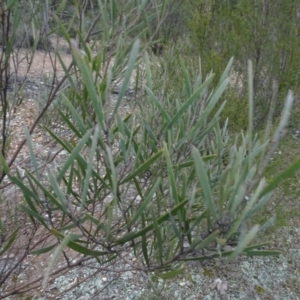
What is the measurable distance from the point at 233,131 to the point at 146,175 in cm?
188

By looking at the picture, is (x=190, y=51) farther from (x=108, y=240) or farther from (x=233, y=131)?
(x=108, y=240)

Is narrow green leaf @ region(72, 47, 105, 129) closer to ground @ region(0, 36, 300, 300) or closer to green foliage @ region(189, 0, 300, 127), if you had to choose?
ground @ region(0, 36, 300, 300)

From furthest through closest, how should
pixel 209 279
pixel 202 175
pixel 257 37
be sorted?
pixel 257 37
pixel 209 279
pixel 202 175

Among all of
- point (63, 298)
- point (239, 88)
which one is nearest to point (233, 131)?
point (239, 88)

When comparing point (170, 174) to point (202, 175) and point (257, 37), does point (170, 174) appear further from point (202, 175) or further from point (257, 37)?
point (257, 37)

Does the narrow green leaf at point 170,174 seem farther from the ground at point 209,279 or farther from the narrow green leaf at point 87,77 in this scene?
the ground at point 209,279

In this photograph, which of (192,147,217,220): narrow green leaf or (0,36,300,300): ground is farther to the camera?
(0,36,300,300): ground

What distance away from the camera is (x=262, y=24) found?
2.95 m

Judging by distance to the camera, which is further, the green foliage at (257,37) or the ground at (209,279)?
the green foliage at (257,37)

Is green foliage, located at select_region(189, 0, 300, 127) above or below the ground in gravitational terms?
above

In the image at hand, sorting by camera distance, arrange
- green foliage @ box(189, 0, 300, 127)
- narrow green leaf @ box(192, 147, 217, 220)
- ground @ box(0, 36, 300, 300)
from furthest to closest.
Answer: green foliage @ box(189, 0, 300, 127) → ground @ box(0, 36, 300, 300) → narrow green leaf @ box(192, 147, 217, 220)

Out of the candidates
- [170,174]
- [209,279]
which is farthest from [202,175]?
[209,279]

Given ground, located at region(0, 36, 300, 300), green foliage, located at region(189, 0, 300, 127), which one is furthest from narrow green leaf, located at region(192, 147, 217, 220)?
green foliage, located at region(189, 0, 300, 127)

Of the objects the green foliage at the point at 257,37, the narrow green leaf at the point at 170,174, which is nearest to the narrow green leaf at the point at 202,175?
the narrow green leaf at the point at 170,174
